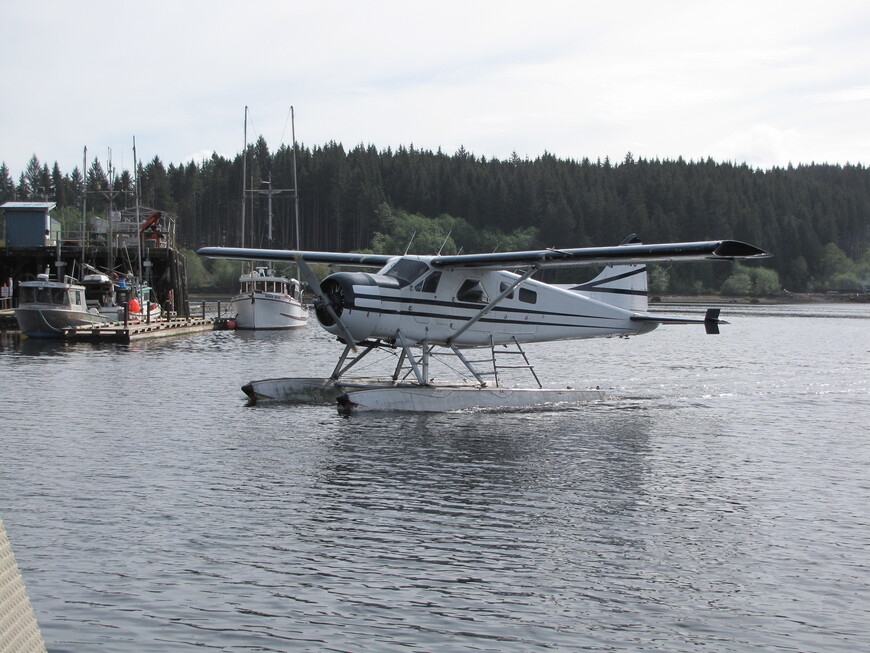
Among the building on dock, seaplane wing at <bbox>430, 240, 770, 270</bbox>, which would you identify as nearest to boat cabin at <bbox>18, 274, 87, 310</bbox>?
the building on dock

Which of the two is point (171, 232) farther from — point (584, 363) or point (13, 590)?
point (13, 590)

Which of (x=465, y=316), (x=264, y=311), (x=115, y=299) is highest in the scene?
(x=115, y=299)

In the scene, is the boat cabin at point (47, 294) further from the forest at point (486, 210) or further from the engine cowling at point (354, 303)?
the forest at point (486, 210)

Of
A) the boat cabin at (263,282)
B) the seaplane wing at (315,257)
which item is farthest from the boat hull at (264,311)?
the seaplane wing at (315,257)

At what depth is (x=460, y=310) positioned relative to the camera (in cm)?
1788

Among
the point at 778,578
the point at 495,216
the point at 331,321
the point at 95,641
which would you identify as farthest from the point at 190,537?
the point at 495,216

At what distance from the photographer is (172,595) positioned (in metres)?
7.23

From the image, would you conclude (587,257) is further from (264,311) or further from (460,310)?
(264,311)

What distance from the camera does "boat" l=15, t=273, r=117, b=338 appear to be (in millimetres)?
35188

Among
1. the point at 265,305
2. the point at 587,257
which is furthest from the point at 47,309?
the point at 587,257

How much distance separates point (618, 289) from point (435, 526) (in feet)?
39.4

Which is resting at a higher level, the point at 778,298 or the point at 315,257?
the point at 315,257

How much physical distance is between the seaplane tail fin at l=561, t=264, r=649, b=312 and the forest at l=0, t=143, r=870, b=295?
85.4 meters

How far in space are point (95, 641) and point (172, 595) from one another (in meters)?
0.91
